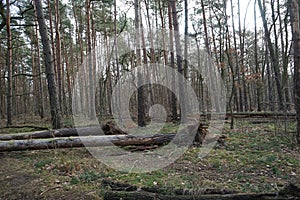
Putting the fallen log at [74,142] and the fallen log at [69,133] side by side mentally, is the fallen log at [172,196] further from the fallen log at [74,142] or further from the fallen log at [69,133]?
the fallen log at [69,133]

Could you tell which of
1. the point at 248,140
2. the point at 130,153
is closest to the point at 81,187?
the point at 130,153

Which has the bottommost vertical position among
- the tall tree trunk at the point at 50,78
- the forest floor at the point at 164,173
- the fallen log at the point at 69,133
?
the forest floor at the point at 164,173

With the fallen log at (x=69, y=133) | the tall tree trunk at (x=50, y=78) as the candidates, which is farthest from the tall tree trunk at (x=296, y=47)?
the tall tree trunk at (x=50, y=78)

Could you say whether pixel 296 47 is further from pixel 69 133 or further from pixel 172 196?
pixel 69 133

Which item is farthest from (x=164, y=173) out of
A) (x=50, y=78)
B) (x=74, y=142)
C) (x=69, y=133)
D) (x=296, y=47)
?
(x=50, y=78)

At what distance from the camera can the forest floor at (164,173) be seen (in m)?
4.08

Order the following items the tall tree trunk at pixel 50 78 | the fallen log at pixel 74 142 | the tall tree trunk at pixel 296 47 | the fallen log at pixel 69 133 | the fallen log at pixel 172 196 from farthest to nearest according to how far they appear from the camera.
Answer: the tall tree trunk at pixel 50 78, the fallen log at pixel 69 133, the tall tree trunk at pixel 296 47, the fallen log at pixel 74 142, the fallen log at pixel 172 196

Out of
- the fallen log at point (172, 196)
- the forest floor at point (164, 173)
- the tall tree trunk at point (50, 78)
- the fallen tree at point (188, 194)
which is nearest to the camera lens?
the fallen tree at point (188, 194)

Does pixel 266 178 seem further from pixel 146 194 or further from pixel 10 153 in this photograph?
pixel 10 153

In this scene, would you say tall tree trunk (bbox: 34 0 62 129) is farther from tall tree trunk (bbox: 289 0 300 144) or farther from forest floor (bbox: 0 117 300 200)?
tall tree trunk (bbox: 289 0 300 144)

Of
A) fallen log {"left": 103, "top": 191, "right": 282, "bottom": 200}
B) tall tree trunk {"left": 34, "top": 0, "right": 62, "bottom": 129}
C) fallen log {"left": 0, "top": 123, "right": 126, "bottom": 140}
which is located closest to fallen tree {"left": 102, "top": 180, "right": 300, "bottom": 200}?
fallen log {"left": 103, "top": 191, "right": 282, "bottom": 200}

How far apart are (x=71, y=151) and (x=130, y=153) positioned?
170 centimetres

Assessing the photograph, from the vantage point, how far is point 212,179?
4.46m

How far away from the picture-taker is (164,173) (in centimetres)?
486
